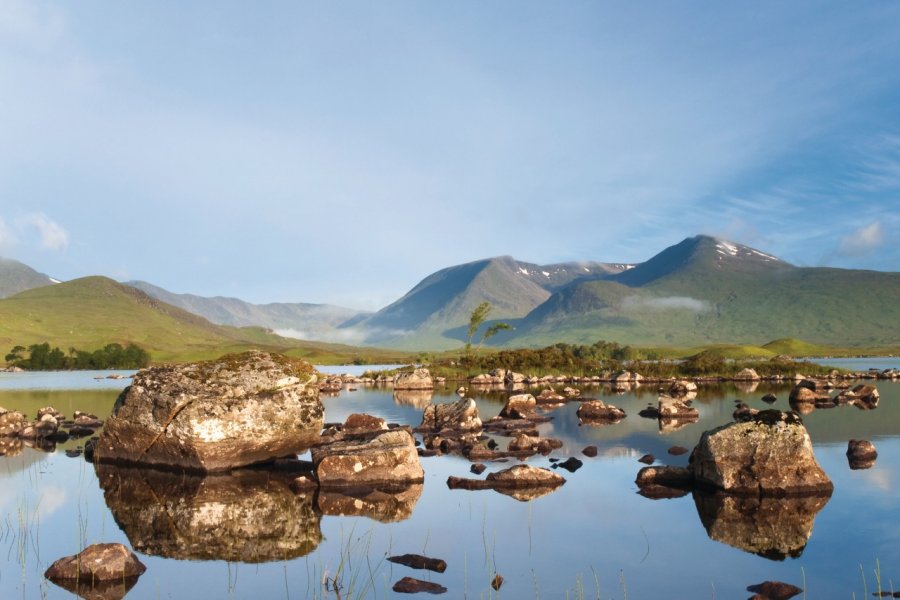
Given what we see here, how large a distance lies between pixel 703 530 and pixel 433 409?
94.9 ft

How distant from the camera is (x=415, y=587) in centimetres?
1584

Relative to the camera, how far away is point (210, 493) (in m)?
26.0

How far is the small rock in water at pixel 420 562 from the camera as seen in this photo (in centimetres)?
1733

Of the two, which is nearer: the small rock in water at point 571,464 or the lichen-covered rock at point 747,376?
the small rock in water at point 571,464

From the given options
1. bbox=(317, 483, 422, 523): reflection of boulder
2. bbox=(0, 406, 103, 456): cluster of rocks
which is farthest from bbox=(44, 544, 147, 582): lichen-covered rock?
bbox=(0, 406, 103, 456): cluster of rocks

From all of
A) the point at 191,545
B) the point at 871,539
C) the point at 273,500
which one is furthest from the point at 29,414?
the point at 871,539

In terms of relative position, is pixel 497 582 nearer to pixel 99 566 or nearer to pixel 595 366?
pixel 99 566

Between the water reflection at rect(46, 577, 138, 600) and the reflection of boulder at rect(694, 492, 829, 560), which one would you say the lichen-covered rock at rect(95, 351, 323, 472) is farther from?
the reflection of boulder at rect(694, 492, 829, 560)

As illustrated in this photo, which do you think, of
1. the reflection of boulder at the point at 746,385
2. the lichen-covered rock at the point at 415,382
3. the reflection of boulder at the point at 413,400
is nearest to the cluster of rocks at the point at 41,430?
the reflection of boulder at the point at 413,400

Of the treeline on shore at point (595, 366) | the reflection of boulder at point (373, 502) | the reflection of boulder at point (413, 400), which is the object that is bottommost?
the reflection of boulder at point (373, 502)

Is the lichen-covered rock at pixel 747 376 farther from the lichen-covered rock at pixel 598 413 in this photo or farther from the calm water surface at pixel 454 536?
the calm water surface at pixel 454 536

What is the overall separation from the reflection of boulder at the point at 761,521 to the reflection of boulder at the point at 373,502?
9.64m

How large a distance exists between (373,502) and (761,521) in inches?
495

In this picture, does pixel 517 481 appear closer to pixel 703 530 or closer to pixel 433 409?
pixel 703 530
